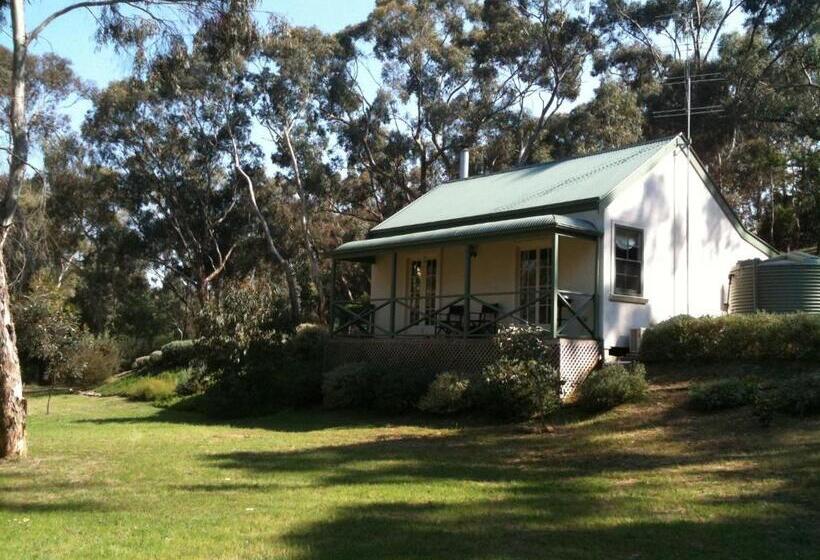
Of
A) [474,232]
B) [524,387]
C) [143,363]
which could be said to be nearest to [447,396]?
[524,387]

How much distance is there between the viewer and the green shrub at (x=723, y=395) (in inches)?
506

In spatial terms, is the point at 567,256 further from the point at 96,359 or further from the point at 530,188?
the point at 96,359

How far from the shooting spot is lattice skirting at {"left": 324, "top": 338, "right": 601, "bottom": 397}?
51.9 feet

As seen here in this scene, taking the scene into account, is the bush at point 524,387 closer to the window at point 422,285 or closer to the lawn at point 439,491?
the lawn at point 439,491

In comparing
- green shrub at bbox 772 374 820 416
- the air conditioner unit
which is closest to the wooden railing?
the air conditioner unit

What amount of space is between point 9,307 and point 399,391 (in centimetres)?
756

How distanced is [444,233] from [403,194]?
19632 mm

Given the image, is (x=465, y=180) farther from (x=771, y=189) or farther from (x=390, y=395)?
(x=771, y=189)

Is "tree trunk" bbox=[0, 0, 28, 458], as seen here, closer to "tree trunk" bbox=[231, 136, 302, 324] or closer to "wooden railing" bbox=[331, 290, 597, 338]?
"wooden railing" bbox=[331, 290, 597, 338]

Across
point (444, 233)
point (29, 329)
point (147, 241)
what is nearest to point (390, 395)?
point (444, 233)

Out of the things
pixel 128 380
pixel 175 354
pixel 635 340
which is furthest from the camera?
pixel 175 354

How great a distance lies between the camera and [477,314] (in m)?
19.2

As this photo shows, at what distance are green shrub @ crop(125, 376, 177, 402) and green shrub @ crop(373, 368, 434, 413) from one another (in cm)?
1042

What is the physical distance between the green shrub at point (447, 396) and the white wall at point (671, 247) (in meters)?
3.24
